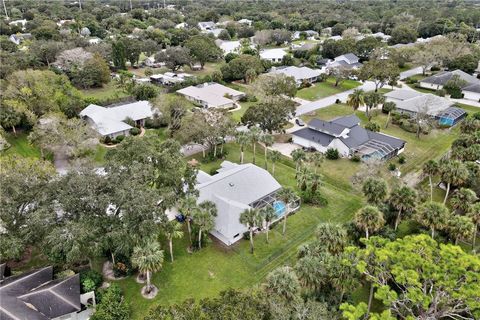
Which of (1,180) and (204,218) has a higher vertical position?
(1,180)

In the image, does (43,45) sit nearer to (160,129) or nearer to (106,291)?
(160,129)

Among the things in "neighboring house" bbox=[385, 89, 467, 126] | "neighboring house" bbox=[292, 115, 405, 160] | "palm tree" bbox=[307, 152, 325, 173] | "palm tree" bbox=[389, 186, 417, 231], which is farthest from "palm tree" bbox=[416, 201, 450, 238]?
"neighboring house" bbox=[385, 89, 467, 126]

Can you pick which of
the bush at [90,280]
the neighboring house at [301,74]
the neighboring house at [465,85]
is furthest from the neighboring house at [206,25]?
the bush at [90,280]

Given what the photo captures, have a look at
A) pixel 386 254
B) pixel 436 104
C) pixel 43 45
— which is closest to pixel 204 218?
pixel 386 254

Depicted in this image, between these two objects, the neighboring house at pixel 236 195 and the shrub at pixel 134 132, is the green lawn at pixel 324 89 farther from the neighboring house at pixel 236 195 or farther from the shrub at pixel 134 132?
the neighboring house at pixel 236 195

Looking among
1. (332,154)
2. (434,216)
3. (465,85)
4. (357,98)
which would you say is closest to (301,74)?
(357,98)

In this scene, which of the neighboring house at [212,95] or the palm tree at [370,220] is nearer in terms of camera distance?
the palm tree at [370,220]

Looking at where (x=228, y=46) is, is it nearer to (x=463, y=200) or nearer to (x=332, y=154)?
(x=332, y=154)
